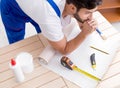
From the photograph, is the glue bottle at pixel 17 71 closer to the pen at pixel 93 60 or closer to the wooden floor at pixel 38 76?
the wooden floor at pixel 38 76

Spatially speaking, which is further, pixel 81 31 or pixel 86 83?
pixel 81 31

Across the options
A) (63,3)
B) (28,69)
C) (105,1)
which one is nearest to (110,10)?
(105,1)

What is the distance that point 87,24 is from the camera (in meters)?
1.30

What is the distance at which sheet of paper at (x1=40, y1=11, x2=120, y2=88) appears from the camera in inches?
44.7

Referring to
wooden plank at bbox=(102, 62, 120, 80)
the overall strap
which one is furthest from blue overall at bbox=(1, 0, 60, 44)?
wooden plank at bbox=(102, 62, 120, 80)

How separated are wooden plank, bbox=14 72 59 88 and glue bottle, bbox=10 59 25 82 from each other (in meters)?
0.03

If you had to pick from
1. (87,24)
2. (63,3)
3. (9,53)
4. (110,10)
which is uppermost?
(63,3)

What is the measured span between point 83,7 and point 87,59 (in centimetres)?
27

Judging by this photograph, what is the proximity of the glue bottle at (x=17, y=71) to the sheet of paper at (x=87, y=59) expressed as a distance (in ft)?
0.49

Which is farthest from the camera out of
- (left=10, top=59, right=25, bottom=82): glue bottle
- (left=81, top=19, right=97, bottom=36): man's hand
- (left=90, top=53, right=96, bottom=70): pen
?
(left=81, top=19, right=97, bottom=36): man's hand

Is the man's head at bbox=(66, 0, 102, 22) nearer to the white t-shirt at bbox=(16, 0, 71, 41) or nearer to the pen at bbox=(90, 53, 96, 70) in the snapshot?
the white t-shirt at bbox=(16, 0, 71, 41)

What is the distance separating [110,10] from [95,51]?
134 centimetres

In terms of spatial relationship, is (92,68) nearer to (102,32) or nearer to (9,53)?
(102,32)

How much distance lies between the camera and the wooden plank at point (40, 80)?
113 cm
